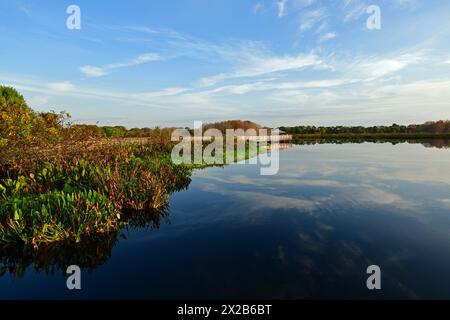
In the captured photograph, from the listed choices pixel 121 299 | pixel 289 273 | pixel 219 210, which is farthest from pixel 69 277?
pixel 219 210

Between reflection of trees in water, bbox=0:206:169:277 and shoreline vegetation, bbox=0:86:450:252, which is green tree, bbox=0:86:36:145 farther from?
reflection of trees in water, bbox=0:206:169:277

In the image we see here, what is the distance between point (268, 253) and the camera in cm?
775

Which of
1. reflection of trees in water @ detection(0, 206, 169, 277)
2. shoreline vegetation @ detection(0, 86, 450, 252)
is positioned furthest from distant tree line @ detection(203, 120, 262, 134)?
reflection of trees in water @ detection(0, 206, 169, 277)

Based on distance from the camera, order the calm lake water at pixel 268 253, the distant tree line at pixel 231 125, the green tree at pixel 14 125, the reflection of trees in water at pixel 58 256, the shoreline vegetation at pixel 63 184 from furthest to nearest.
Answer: the distant tree line at pixel 231 125
the green tree at pixel 14 125
the shoreline vegetation at pixel 63 184
the reflection of trees in water at pixel 58 256
the calm lake water at pixel 268 253

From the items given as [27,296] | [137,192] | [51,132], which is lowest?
[27,296]

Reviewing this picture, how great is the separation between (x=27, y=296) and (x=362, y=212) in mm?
10770

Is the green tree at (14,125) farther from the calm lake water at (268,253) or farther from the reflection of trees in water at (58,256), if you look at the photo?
the calm lake water at (268,253)

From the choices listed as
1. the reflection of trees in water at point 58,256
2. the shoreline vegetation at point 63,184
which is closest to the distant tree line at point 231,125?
the shoreline vegetation at point 63,184

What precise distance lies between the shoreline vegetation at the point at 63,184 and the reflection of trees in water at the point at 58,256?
20 cm

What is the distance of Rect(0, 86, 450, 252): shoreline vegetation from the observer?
8.00 m

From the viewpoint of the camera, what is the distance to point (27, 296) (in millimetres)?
5895

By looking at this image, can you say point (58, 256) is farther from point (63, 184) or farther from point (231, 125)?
point (231, 125)

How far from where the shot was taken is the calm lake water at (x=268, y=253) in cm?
602
